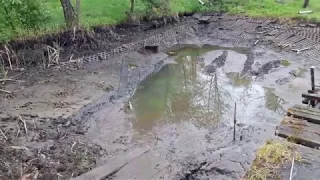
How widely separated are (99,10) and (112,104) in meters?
7.53

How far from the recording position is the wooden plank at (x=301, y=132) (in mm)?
7246

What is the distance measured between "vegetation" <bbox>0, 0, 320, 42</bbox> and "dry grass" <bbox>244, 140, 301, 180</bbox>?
33.7 feet

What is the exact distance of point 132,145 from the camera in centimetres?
1045

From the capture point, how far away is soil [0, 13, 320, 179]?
9.30m

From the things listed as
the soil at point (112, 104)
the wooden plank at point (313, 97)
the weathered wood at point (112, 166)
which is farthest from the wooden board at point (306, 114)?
the weathered wood at point (112, 166)

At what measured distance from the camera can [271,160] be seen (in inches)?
255

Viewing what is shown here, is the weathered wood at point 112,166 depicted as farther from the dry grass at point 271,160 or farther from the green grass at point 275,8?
the green grass at point 275,8

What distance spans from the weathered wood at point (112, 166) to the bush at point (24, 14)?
26.0ft

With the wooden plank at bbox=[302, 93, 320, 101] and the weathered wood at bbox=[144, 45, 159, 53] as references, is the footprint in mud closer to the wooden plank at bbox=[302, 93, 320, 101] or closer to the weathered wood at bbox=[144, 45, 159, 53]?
the weathered wood at bbox=[144, 45, 159, 53]

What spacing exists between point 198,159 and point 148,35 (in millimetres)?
10823

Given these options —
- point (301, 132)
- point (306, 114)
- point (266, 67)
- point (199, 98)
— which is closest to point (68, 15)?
point (199, 98)

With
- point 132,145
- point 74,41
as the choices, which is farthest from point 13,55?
point 132,145

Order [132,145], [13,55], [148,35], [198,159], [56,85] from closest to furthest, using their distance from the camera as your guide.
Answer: [198,159], [132,145], [56,85], [13,55], [148,35]

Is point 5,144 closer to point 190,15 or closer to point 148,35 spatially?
point 148,35
